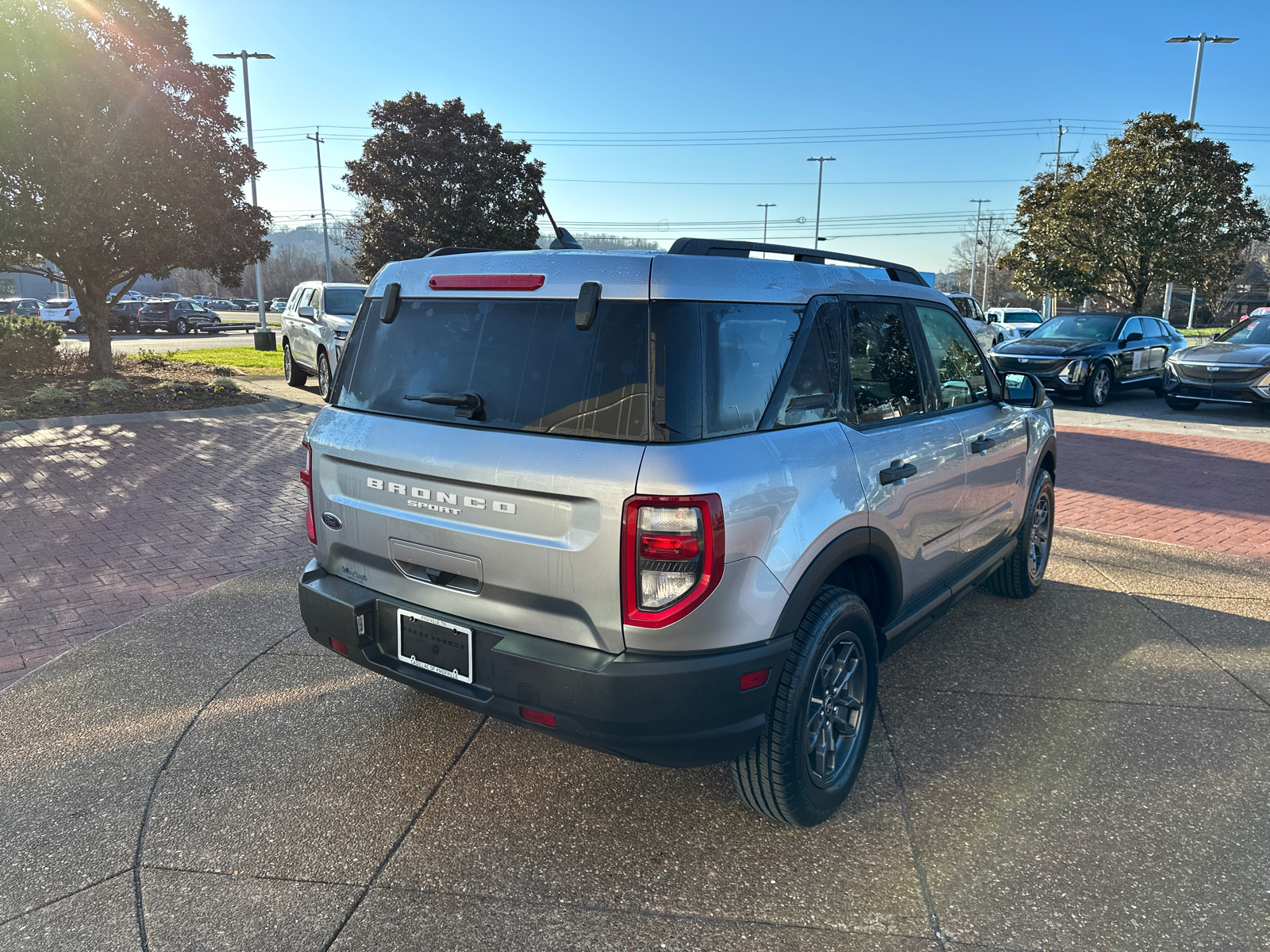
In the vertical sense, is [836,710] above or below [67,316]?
below

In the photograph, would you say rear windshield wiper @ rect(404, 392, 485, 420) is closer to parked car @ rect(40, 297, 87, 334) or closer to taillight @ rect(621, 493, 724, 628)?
taillight @ rect(621, 493, 724, 628)

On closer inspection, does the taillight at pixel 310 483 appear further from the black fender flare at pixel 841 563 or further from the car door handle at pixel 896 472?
the car door handle at pixel 896 472

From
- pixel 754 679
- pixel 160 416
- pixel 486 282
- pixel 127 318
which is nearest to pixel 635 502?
pixel 754 679

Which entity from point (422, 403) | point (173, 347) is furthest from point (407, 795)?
point (173, 347)

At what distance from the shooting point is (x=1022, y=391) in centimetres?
459

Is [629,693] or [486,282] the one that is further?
[486,282]

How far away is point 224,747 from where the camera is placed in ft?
11.3

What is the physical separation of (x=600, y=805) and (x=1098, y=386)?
14925 millimetres

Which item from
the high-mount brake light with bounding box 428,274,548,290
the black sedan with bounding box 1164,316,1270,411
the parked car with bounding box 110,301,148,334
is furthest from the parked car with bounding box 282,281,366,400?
the parked car with bounding box 110,301,148,334

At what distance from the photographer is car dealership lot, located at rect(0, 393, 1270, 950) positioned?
2506 mm

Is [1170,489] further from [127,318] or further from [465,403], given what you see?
[127,318]

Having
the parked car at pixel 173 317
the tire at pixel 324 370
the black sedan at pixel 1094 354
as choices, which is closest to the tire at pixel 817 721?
the tire at pixel 324 370

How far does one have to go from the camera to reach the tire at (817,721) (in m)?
2.67

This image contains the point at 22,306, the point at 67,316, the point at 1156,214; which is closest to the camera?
the point at 1156,214
